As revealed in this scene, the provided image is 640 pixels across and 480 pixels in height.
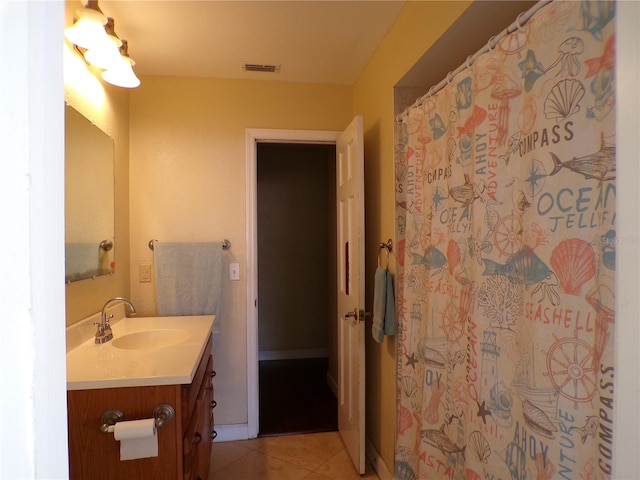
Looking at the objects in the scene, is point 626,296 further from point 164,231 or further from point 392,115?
point 164,231

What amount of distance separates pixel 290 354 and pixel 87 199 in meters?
2.99

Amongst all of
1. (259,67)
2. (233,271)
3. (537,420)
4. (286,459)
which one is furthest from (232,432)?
(259,67)

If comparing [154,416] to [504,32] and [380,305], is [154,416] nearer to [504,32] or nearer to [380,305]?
[380,305]

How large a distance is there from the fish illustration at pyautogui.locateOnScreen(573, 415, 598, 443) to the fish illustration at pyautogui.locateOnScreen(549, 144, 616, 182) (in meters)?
0.52

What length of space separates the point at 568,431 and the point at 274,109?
2268 millimetres

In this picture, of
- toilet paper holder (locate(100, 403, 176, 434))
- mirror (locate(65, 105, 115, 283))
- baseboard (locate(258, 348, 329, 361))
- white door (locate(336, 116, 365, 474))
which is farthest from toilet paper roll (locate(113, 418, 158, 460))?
baseboard (locate(258, 348, 329, 361))

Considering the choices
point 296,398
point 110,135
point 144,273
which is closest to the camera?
point 110,135

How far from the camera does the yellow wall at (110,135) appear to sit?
4.81 feet

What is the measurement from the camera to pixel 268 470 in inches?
78.0

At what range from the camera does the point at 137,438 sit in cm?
108

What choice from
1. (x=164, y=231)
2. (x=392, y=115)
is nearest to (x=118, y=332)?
(x=164, y=231)

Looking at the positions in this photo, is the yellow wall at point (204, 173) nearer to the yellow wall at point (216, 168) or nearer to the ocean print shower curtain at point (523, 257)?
the yellow wall at point (216, 168)

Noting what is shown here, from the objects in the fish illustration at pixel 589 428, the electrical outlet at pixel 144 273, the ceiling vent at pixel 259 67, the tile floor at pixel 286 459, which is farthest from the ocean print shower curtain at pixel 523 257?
the electrical outlet at pixel 144 273

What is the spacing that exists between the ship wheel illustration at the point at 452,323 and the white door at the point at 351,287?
0.66 meters
